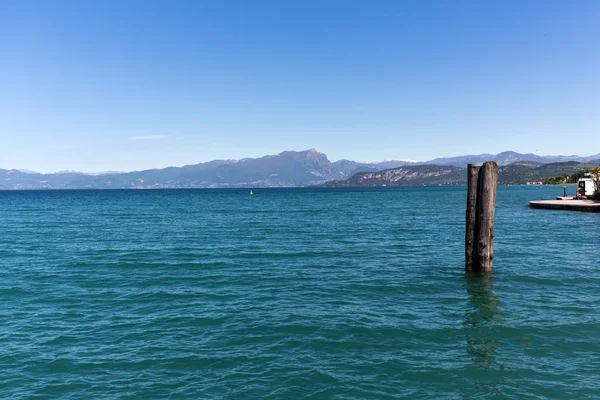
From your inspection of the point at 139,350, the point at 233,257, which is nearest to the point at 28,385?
the point at 139,350

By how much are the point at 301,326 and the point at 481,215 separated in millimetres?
11463

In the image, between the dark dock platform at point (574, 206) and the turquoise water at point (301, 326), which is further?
the dark dock platform at point (574, 206)

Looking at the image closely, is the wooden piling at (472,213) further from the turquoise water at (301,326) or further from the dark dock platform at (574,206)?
the dark dock platform at (574,206)

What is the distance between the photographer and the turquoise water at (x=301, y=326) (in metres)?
11.1

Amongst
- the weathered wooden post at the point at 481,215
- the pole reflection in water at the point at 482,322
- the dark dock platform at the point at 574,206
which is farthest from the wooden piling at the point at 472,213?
the dark dock platform at the point at 574,206

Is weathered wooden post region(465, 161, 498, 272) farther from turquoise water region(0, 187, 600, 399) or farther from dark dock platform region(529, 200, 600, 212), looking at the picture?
dark dock platform region(529, 200, 600, 212)

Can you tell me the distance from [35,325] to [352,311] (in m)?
A: 11.3

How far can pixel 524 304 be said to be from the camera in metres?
17.4

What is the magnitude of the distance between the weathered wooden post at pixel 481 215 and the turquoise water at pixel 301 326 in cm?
117

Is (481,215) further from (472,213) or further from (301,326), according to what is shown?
(301,326)

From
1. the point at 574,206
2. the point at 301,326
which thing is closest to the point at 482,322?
the point at 301,326

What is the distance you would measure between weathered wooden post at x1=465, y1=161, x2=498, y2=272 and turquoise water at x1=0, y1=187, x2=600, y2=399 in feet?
3.85

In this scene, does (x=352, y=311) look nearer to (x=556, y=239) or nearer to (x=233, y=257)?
(x=233, y=257)

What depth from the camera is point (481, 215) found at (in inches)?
854
